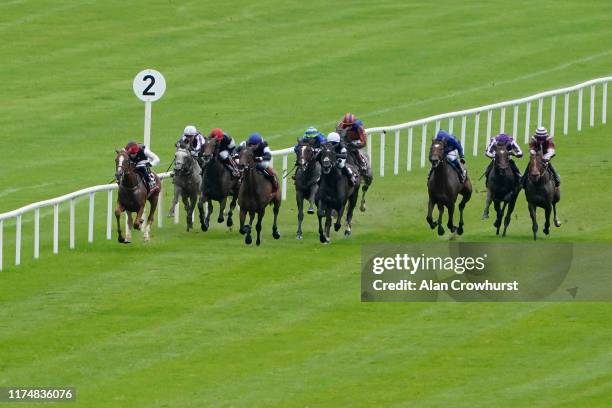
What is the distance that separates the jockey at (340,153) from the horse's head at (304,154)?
0.33 meters

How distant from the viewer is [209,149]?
34250mm

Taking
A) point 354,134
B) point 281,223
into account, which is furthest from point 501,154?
point 281,223

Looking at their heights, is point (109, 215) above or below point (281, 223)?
above

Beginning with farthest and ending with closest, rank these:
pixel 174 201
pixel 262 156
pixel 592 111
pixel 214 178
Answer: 1. pixel 592 111
2. pixel 174 201
3. pixel 214 178
4. pixel 262 156

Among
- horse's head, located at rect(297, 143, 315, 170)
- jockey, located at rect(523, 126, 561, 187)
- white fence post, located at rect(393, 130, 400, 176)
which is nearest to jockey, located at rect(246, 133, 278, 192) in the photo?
horse's head, located at rect(297, 143, 315, 170)

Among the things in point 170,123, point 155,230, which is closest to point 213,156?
point 155,230

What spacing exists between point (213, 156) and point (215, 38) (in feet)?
70.3

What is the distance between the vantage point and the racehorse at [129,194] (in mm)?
33062

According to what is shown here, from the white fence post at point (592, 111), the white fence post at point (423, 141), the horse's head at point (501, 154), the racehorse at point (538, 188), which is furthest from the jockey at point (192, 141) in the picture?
the white fence post at point (592, 111)

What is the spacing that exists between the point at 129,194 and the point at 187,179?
187cm

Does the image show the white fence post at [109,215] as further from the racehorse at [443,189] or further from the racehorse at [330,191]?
the racehorse at [443,189]

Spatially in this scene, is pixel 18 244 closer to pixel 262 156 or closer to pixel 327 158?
pixel 262 156

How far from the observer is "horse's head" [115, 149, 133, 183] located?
1298 inches

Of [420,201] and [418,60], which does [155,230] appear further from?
[418,60]
